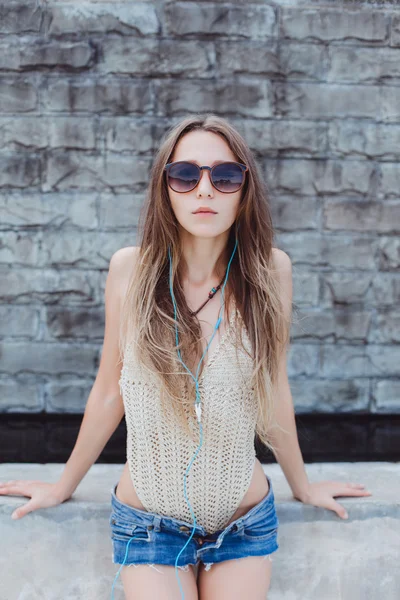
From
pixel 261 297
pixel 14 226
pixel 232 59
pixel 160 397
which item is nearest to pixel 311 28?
pixel 232 59

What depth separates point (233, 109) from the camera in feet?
11.0

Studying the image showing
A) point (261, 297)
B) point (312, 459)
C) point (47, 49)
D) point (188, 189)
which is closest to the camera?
point (188, 189)

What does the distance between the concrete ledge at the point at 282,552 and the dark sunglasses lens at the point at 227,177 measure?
1091 mm

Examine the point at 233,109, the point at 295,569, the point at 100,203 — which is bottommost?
the point at 295,569

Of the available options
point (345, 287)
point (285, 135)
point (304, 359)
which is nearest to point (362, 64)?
point (285, 135)

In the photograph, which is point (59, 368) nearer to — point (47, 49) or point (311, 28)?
point (47, 49)

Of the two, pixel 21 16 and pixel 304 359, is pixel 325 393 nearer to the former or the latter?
pixel 304 359

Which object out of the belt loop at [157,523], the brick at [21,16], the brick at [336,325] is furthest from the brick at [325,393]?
the brick at [21,16]

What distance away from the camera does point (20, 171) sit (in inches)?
132

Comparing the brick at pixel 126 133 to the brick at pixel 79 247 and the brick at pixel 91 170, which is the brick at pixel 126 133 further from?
the brick at pixel 79 247

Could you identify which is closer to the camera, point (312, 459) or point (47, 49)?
point (312, 459)

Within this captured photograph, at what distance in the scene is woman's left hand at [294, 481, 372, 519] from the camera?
6.47 feet

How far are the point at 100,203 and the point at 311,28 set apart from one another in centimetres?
→ 156

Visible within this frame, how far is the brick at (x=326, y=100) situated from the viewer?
3.35 m
